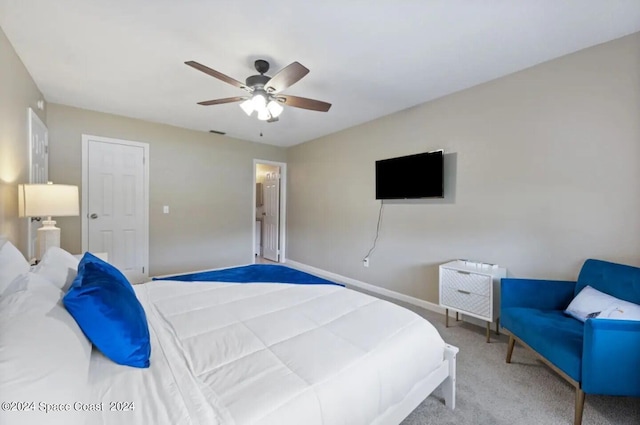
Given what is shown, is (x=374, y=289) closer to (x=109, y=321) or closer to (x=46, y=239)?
(x=109, y=321)

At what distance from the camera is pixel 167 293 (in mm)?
1933

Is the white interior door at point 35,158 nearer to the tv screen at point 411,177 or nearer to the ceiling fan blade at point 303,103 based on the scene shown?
the ceiling fan blade at point 303,103

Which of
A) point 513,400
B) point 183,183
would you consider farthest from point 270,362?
point 183,183

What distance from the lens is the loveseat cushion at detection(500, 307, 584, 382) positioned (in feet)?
5.25

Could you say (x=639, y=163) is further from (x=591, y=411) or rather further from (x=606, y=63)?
(x=591, y=411)

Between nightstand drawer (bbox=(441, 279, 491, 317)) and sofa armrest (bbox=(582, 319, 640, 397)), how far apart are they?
3.22ft

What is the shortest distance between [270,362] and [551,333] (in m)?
1.80

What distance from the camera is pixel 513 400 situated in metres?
1.78

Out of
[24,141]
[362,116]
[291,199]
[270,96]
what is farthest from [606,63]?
[24,141]

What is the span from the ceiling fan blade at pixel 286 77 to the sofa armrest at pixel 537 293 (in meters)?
2.26

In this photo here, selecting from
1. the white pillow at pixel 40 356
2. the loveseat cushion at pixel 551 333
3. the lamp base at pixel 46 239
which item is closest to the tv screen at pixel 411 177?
the loveseat cushion at pixel 551 333

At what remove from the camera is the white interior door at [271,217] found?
5702mm

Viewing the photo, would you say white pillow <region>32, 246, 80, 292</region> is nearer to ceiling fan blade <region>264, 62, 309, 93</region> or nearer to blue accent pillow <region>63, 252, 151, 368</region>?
blue accent pillow <region>63, 252, 151, 368</region>

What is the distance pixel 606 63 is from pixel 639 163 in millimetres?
797
